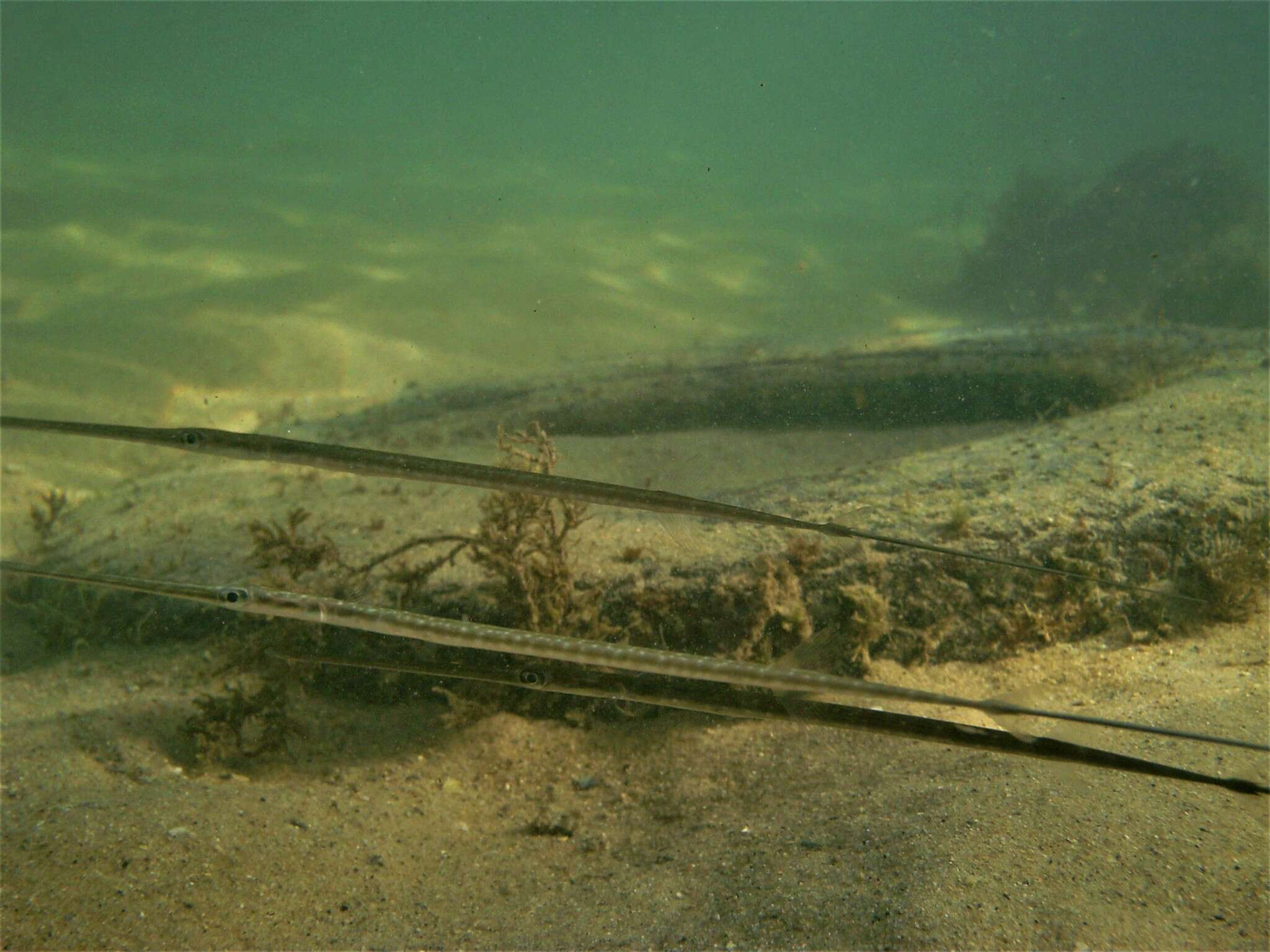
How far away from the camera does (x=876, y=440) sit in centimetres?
761

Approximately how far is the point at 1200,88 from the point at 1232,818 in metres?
95.6

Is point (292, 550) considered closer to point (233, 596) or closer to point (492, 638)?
point (233, 596)

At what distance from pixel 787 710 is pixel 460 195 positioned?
90.2 ft

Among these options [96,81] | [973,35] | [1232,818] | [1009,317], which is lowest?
[1232,818]

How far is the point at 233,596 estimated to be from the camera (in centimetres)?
212

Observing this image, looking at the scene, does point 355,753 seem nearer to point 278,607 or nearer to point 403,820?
point 403,820

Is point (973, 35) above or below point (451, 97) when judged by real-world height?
above

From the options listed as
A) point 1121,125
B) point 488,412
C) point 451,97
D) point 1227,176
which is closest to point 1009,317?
point 1227,176

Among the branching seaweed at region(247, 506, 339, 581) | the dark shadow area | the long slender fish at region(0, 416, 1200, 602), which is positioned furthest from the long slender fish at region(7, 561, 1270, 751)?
the dark shadow area

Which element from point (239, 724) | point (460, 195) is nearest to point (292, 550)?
point (239, 724)

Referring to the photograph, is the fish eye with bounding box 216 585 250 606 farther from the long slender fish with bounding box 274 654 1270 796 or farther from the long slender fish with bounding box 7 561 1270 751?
the long slender fish with bounding box 274 654 1270 796

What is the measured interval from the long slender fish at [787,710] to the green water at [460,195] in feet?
24.7

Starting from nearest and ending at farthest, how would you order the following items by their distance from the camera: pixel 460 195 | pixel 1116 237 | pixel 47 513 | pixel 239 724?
pixel 239 724 < pixel 47 513 < pixel 1116 237 < pixel 460 195

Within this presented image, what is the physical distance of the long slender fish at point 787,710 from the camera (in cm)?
176
